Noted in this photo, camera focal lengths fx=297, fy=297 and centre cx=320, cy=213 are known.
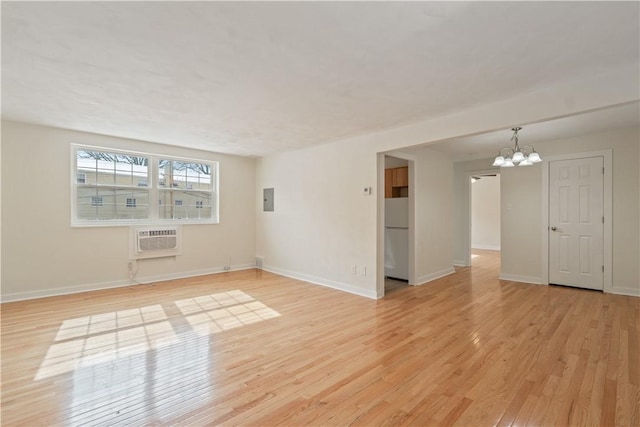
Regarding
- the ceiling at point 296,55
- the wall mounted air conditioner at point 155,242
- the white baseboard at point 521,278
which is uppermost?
the ceiling at point 296,55

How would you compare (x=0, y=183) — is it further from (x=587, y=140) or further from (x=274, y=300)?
(x=587, y=140)

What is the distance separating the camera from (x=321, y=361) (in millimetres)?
2516

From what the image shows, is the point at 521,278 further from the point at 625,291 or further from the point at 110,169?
the point at 110,169

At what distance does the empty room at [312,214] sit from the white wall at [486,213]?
13.2 ft

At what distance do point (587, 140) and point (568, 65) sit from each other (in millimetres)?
3331

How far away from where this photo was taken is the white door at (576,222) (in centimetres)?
470

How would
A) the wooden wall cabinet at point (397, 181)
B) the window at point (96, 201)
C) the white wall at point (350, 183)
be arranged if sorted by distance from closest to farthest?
the white wall at point (350, 183) < the window at point (96, 201) < the wooden wall cabinet at point (397, 181)

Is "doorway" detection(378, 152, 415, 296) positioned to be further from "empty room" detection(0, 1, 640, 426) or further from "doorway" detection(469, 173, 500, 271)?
"doorway" detection(469, 173, 500, 271)

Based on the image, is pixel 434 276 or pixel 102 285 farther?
pixel 434 276

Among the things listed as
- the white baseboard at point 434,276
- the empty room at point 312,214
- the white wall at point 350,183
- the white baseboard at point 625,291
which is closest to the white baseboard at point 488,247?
the empty room at point 312,214

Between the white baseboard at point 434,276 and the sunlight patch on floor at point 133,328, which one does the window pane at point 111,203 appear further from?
the white baseboard at point 434,276

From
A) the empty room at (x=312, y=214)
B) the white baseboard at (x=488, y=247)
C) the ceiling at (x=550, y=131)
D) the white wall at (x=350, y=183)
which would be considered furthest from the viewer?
the white baseboard at (x=488, y=247)

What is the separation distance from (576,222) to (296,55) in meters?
5.32

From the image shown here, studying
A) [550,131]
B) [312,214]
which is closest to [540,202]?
[550,131]
